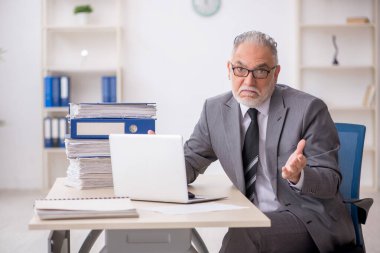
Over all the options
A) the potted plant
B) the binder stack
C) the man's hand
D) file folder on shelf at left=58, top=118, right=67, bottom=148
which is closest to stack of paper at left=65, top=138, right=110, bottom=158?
the binder stack

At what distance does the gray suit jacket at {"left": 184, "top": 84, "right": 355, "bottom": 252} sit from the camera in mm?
2174

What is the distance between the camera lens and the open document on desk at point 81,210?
1.74m

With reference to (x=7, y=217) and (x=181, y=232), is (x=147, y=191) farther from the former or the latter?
(x=7, y=217)

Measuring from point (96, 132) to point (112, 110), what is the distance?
0.35 ft

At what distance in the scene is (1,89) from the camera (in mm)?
6273

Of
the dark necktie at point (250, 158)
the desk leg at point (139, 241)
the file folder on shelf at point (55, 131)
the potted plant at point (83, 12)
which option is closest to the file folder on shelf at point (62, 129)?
the file folder on shelf at point (55, 131)

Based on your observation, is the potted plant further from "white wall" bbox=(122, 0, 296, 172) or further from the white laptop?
the white laptop

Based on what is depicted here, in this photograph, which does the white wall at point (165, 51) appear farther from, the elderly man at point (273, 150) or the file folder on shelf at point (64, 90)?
the elderly man at point (273, 150)

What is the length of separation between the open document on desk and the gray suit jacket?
62 centimetres

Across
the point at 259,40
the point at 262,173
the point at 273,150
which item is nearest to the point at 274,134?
the point at 273,150

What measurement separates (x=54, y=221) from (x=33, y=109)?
4743mm

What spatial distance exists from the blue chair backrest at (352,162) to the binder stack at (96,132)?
0.75m

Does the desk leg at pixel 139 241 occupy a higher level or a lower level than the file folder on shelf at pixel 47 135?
lower

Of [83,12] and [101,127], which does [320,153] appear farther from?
[83,12]
